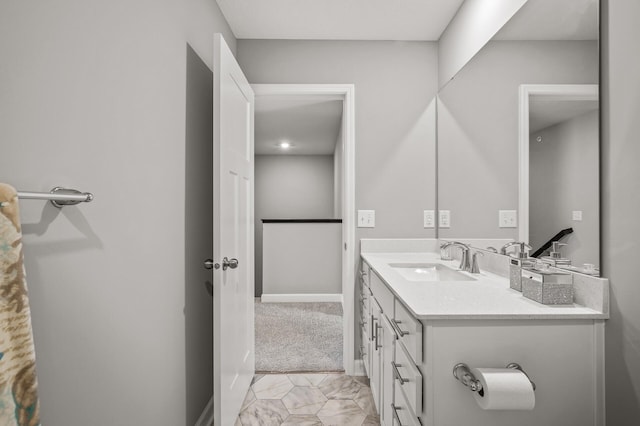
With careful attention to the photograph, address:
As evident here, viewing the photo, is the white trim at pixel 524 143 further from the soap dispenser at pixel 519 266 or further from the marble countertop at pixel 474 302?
the marble countertop at pixel 474 302

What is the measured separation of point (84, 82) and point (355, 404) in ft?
6.79

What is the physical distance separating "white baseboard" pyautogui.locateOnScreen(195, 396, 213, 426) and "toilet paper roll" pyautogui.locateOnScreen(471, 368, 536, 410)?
1.43m

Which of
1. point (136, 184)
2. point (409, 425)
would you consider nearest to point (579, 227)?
point (409, 425)

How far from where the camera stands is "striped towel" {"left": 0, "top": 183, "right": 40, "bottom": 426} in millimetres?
533

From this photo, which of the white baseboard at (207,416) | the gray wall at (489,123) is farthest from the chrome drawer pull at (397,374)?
the white baseboard at (207,416)

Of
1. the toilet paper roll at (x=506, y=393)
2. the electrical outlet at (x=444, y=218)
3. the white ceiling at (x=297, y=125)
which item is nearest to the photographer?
the toilet paper roll at (x=506, y=393)

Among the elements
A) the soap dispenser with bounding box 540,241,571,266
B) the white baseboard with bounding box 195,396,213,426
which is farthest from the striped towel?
the soap dispenser with bounding box 540,241,571,266

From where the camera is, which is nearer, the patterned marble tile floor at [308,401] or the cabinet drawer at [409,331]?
the cabinet drawer at [409,331]

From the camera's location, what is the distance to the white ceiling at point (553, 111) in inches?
43.3

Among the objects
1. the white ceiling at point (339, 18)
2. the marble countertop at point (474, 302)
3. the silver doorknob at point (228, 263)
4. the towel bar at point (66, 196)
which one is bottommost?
the marble countertop at point (474, 302)

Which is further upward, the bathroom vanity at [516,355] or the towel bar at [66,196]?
the towel bar at [66,196]

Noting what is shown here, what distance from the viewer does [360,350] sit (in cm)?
233

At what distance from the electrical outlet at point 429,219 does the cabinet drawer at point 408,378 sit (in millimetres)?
1299

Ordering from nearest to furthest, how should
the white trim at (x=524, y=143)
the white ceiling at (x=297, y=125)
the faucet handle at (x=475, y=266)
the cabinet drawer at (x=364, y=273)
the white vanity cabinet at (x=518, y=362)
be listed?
the white vanity cabinet at (x=518, y=362)
the white trim at (x=524, y=143)
the faucet handle at (x=475, y=266)
the cabinet drawer at (x=364, y=273)
the white ceiling at (x=297, y=125)
